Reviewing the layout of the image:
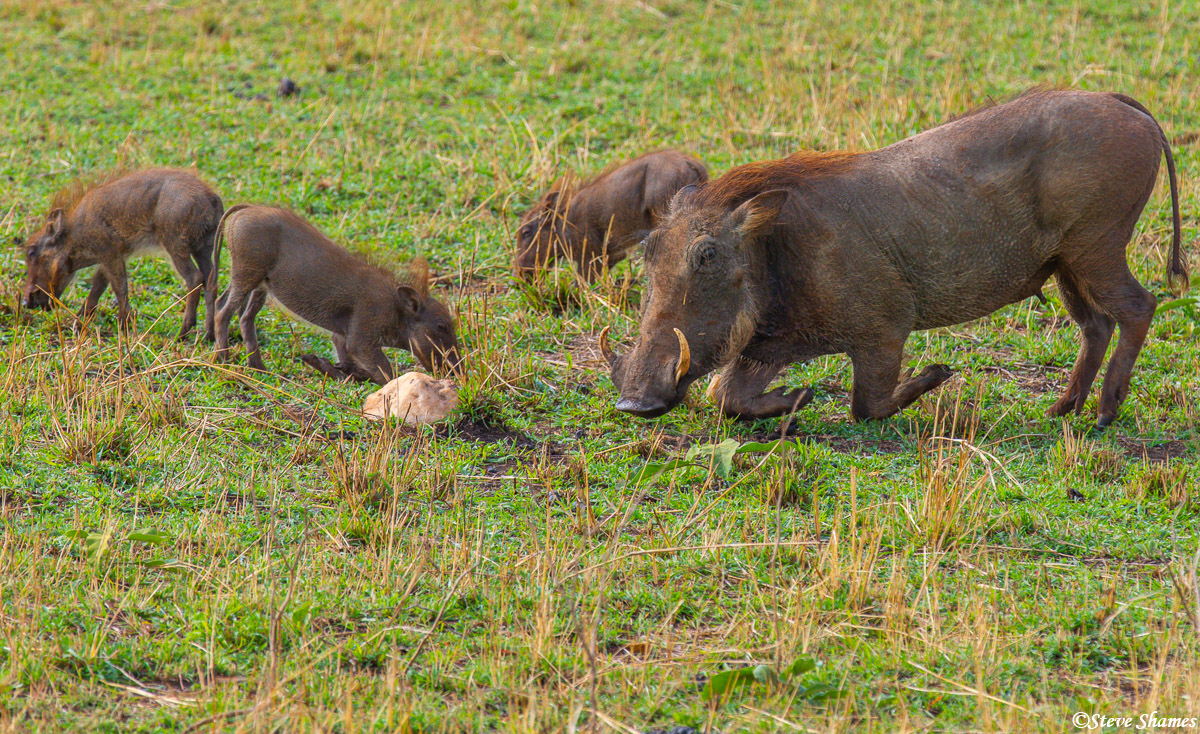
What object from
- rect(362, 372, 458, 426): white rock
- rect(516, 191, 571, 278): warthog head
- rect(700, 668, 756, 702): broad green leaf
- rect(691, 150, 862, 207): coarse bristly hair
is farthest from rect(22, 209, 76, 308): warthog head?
rect(700, 668, 756, 702): broad green leaf

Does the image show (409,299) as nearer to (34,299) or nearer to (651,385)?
(651,385)

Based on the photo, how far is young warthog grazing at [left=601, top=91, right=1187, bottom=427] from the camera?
471 cm

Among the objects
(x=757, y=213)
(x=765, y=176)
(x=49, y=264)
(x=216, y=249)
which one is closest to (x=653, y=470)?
(x=757, y=213)

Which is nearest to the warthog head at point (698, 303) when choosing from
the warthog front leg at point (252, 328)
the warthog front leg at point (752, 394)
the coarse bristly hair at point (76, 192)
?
the warthog front leg at point (752, 394)

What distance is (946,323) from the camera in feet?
16.7

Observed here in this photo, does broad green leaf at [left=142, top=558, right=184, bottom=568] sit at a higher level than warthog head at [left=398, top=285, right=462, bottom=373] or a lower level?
higher

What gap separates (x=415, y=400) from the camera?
5.00 metres

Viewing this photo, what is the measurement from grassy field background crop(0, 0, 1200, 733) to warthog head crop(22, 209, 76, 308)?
5.1 inches

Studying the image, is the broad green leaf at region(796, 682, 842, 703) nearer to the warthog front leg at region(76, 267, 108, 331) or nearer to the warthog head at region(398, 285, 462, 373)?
the warthog head at region(398, 285, 462, 373)

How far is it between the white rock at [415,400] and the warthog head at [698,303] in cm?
74

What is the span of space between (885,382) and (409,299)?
2.38 metres

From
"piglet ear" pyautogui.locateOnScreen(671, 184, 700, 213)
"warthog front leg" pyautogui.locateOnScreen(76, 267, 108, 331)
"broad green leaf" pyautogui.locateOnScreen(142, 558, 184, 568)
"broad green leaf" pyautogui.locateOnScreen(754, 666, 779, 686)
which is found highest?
"piglet ear" pyautogui.locateOnScreen(671, 184, 700, 213)

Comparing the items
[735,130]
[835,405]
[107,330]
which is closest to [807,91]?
[735,130]

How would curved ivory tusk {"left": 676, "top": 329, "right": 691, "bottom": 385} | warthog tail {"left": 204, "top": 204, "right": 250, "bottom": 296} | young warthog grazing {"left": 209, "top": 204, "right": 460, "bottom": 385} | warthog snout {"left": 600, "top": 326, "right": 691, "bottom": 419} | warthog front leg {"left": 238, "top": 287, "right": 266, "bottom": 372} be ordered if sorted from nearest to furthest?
curved ivory tusk {"left": 676, "top": 329, "right": 691, "bottom": 385}, warthog snout {"left": 600, "top": 326, "right": 691, "bottom": 419}, warthog front leg {"left": 238, "top": 287, "right": 266, "bottom": 372}, young warthog grazing {"left": 209, "top": 204, "right": 460, "bottom": 385}, warthog tail {"left": 204, "top": 204, "right": 250, "bottom": 296}
